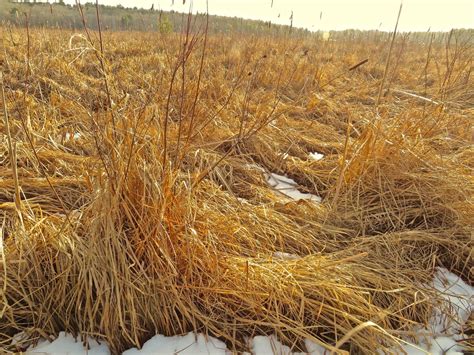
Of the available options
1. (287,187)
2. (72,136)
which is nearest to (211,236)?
(287,187)

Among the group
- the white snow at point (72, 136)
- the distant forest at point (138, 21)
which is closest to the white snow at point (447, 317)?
the distant forest at point (138, 21)

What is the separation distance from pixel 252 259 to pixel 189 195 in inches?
11.9

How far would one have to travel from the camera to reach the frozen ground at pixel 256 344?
2.56 feet

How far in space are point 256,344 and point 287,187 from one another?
38.0 inches

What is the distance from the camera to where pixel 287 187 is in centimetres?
168

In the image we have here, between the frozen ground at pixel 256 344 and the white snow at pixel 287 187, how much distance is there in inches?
28.1

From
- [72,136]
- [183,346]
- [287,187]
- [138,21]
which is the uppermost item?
[138,21]

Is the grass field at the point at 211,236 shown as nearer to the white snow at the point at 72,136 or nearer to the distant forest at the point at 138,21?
the white snow at the point at 72,136

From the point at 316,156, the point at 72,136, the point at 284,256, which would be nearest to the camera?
the point at 284,256

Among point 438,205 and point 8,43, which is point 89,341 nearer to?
point 438,205

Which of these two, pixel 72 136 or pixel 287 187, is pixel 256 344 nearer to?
pixel 287 187

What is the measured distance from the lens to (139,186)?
0.92 m

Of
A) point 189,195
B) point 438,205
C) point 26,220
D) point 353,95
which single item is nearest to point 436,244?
point 438,205

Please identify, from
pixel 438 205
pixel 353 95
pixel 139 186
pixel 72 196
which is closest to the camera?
pixel 139 186
